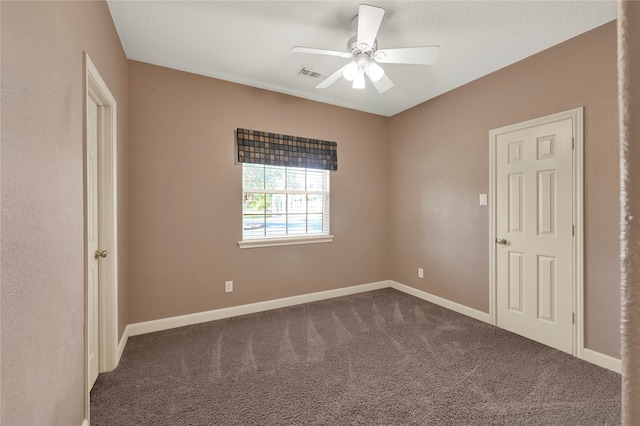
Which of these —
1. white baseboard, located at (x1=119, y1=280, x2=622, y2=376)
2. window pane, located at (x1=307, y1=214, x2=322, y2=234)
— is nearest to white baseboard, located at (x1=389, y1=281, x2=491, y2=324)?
white baseboard, located at (x1=119, y1=280, x2=622, y2=376)

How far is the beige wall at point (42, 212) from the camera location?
99cm

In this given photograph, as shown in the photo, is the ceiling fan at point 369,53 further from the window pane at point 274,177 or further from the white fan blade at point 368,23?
the window pane at point 274,177

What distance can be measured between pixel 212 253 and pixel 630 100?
3326 mm

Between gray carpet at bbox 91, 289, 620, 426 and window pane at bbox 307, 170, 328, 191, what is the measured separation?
65.8 inches

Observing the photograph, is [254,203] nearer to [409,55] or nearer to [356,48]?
[356,48]

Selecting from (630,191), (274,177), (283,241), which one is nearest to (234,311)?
(283,241)

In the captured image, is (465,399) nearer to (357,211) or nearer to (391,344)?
(391,344)

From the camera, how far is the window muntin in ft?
11.5

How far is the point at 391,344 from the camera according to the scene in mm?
2719

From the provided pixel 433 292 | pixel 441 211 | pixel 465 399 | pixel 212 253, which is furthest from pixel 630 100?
pixel 433 292

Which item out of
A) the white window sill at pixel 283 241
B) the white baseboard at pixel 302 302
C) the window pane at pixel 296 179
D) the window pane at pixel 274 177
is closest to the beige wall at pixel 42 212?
the white baseboard at pixel 302 302

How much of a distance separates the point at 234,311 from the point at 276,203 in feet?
4.27

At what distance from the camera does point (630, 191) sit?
0.93 ft

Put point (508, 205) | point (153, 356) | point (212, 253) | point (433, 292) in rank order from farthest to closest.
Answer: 1. point (433, 292)
2. point (212, 253)
3. point (508, 205)
4. point (153, 356)
